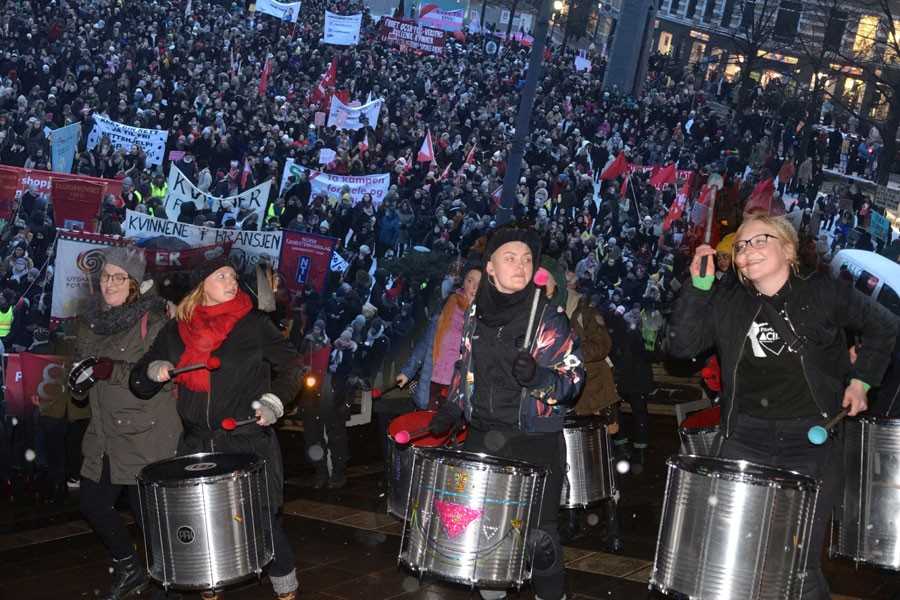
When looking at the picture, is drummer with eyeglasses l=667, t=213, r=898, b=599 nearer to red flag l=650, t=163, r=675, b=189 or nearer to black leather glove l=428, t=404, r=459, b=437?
black leather glove l=428, t=404, r=459, b=437

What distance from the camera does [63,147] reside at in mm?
16359

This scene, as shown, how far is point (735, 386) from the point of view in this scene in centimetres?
377

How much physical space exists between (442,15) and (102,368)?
17067 mm

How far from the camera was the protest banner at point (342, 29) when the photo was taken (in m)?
20.0

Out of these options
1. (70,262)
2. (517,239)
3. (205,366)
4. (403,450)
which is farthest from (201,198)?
(517,239)

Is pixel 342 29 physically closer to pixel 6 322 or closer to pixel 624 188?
pixel 624 188

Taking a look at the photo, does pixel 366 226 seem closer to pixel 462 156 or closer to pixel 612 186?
pixel 462 156

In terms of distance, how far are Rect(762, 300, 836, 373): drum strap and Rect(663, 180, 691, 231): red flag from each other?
13981 mm

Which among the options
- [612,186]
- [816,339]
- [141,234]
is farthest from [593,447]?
[612,186]

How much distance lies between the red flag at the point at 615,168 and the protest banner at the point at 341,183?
387cm

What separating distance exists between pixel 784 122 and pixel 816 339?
1323 cm

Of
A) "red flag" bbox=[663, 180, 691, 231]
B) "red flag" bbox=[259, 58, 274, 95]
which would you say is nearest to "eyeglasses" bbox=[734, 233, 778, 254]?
"red flag" bbox=[663, 180, 691, 231]

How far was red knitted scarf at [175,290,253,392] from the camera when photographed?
450cm

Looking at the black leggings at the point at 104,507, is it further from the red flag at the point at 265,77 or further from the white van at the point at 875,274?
the red flag at the point at 265,77
